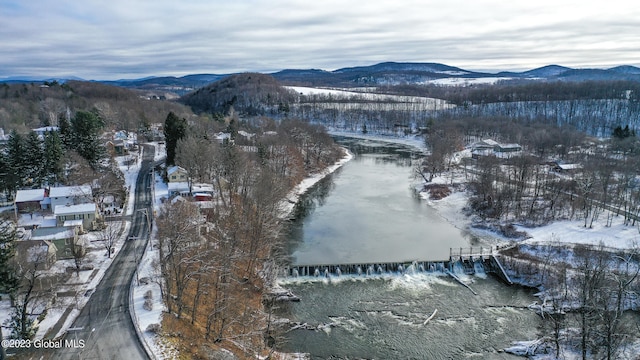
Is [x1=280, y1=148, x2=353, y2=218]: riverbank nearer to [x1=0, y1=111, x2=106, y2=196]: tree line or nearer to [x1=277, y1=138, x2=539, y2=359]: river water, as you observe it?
[x1=277, y1=138, x2=539, y2=359]: river water

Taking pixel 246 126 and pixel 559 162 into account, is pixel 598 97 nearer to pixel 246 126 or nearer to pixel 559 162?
pixel 559 162

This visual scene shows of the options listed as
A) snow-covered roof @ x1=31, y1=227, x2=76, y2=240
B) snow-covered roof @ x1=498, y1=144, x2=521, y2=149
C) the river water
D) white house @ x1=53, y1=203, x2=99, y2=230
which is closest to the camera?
the river water

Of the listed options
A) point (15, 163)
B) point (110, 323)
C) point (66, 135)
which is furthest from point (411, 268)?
point (66, 135)

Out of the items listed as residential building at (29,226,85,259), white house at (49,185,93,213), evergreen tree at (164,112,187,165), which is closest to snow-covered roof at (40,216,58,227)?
residential building at (29,226,85,259)

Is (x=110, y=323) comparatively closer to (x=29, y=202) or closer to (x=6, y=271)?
(x=6, y=271)

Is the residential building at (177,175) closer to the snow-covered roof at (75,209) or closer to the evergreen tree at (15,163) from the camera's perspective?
the snow-covered roof at (75,209)
